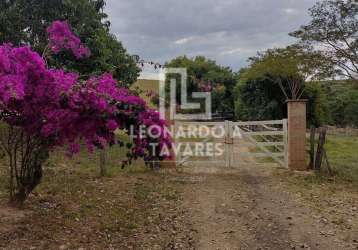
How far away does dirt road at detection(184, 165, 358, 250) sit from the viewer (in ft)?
17.0

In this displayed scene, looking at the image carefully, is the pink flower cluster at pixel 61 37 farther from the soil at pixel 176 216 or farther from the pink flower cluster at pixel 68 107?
the soil at pixel 176 216

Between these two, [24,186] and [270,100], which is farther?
[270,100]

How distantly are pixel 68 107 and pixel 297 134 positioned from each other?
23.5 ft

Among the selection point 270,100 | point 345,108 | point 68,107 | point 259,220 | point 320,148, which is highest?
point 345,108

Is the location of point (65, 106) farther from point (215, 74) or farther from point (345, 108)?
point (345, 108)

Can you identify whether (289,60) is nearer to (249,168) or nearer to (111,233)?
(249,168)

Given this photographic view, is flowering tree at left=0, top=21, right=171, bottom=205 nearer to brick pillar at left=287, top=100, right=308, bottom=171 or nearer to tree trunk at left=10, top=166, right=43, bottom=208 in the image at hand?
tree trunk at left=10, top=166, right=43, bottom=208

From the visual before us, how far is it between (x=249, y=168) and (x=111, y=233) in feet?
20.2

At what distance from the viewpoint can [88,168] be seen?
33.9 feet

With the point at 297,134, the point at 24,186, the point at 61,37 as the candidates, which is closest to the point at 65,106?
the point at 61,37

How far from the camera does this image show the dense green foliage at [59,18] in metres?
12.4

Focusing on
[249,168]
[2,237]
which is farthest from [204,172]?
[2,237]

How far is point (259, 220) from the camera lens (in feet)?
19.9

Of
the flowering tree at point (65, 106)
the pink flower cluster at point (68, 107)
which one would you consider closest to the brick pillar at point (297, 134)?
the flowering tree at point (65, 106)
